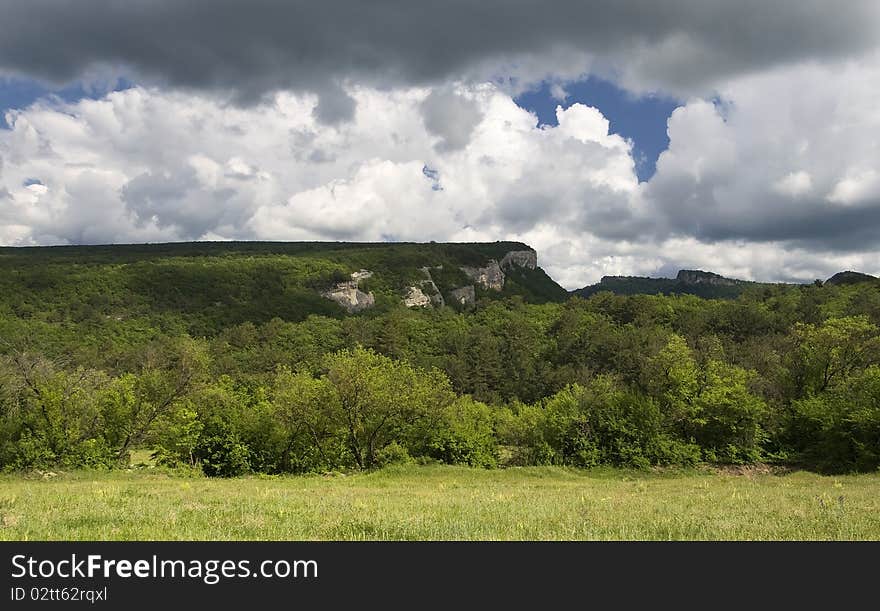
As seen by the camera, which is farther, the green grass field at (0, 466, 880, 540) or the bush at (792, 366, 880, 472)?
the bush at (792, 366, 880, 472)

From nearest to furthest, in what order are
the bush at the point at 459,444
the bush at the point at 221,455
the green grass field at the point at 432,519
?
the green grass field at the point at 432,519
the bush at the point at 221,455
the bush at the point at 459,444

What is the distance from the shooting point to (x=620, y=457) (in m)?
39.8

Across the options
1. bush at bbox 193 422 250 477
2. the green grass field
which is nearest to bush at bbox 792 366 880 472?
the green grass field

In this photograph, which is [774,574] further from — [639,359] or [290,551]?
[639,359]

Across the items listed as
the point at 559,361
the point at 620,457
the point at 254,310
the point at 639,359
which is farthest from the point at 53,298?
the point at 620,457

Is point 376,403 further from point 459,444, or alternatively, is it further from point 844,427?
point 844,427

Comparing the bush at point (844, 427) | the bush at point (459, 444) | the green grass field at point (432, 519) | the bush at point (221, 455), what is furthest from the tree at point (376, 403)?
the bush at point (844, 427)

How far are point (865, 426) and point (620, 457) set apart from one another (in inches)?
575

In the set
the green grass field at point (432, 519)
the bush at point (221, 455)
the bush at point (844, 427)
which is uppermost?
the green grass field at point (432, 519)

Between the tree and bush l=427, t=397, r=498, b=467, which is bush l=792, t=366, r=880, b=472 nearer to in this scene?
bush l=427, t=397, r=498, b=467

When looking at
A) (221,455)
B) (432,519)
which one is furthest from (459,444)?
(432,519)

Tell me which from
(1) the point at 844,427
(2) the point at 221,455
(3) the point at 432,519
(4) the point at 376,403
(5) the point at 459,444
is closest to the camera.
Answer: (3) the point at 432,519

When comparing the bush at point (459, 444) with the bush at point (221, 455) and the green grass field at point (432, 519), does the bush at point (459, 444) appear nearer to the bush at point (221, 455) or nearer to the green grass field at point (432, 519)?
the bush at point (221, 455)

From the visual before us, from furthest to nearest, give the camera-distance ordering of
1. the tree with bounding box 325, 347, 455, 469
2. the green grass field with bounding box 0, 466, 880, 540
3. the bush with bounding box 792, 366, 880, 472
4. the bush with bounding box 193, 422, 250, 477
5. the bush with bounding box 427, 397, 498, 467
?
the bush with bounding box 427, 397, 498, 467 → the tree with bounding box 325, 347, 455, 469 → the bush with bounding box 193, 422, 250, 477 → the bush with bounding box 792, 366, 880, 472 → the green grass field with bounding box 0, 466, 880, 540
